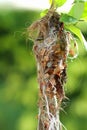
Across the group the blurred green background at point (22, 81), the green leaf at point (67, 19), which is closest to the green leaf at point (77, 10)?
the green leaf at point (67, 19)

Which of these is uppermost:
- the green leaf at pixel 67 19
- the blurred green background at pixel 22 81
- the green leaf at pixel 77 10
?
the green leaf at pixel 77 10

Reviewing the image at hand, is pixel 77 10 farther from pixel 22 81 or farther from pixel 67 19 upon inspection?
pixel 22 81

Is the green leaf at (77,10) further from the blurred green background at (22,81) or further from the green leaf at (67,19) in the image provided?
the blurred green background at (22,81)

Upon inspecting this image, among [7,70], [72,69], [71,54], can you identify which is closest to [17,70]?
[7,70]

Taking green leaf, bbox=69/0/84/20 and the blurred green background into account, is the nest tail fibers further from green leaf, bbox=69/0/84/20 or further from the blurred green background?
the blurred green background

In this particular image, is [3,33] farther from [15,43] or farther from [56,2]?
[56,2]

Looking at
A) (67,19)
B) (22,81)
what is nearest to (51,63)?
(67,19)
